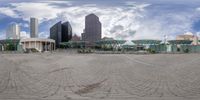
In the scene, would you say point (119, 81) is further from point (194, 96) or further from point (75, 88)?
point (194, 96)

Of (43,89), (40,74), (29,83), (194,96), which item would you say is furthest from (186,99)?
(40,74)

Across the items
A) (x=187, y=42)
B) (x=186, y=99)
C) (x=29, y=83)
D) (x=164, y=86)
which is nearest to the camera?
(x=186, y=99)

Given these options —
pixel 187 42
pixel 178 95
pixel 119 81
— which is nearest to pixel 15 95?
pixel 119 81

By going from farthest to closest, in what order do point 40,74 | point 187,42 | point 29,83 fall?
point 187,42 → point 40,74 → point 29,83

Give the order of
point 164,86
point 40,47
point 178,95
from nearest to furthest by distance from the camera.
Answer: point 178,95, point 164,86, point 40,47

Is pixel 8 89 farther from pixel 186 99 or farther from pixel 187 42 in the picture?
pixel 187 42

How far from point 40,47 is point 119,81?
91.9 feet

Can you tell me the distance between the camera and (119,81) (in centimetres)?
620

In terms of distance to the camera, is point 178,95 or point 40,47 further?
point 40,47

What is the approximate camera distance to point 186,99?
15.0ft

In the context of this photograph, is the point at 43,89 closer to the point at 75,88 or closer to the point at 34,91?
the point at 34,91

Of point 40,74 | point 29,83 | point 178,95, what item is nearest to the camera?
point 178,95

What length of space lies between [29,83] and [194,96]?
347cm

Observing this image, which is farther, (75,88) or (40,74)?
(40,74)
